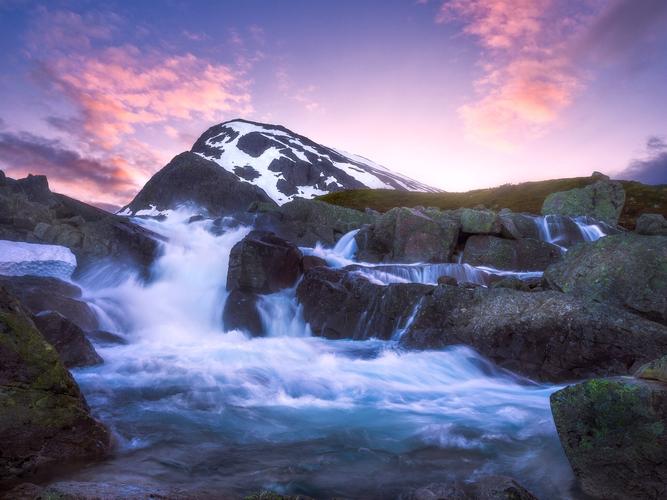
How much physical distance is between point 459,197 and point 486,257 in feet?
143

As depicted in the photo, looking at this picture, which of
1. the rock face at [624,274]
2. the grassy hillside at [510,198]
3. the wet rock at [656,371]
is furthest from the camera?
the grassy hillside at [510,198]

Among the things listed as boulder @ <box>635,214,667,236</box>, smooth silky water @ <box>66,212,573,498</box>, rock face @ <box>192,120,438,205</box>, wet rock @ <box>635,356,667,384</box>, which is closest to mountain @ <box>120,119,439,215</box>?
rock face @ <box>192,120,438,205</box>

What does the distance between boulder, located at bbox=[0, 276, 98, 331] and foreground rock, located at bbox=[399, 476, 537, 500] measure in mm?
11341

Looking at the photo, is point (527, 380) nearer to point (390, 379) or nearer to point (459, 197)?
point (390, 379)

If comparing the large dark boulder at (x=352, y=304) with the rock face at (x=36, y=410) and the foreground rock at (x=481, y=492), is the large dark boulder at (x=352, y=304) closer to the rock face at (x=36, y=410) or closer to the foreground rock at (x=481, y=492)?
the foreground rock at (x=481, y=492)

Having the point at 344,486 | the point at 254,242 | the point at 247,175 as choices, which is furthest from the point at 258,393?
the point at 247,175

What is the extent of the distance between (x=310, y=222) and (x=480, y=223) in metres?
11.3

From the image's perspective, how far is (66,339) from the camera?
10.2 meters

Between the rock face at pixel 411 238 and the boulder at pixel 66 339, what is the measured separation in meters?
16.2

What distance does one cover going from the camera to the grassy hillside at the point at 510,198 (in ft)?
165

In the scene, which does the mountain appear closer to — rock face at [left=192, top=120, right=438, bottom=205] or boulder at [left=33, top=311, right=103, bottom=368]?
rock face at [left=192, top=120, right=438, bottom=205]

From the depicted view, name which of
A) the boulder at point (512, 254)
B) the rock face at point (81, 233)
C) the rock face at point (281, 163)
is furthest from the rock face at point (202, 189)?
the rock face at point (281, 163)

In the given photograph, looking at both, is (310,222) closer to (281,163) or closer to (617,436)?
(617,436)

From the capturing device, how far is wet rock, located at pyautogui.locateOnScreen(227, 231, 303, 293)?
1750 centimetres
